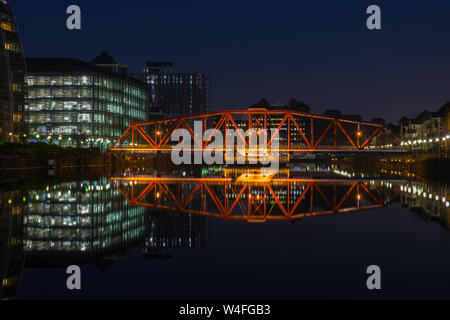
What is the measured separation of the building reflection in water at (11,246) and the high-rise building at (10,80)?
6691cm

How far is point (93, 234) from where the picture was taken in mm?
16891

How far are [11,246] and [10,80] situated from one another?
84074 millimetres

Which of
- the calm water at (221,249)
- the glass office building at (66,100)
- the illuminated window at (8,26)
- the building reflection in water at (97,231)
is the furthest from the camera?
the glass office building at (66,100)

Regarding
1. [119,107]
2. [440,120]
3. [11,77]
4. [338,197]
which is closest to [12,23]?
[11,77]

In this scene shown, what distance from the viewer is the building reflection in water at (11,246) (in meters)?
9.71

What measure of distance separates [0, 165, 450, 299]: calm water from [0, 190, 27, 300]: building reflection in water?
0.03 metres

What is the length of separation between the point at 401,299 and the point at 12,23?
98.4m

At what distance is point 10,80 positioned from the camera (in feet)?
293

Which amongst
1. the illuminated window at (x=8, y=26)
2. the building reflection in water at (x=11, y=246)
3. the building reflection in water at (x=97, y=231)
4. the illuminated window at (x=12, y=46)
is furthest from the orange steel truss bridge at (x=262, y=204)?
the illuminated window at (x=8, y=26)

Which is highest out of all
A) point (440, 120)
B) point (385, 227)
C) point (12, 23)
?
point (12, 23)

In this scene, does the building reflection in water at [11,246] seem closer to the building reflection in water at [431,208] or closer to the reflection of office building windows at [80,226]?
the reflection of office building windows at [80,226]

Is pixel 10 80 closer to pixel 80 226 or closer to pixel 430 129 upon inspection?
pixel 80 226

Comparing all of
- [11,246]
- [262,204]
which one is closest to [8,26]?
[262,204]

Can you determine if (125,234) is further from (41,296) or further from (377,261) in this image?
(377,261)
